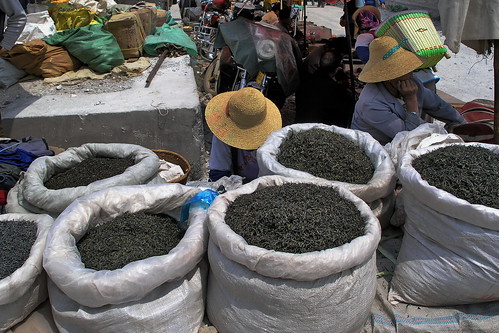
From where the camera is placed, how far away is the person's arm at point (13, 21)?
3073mm

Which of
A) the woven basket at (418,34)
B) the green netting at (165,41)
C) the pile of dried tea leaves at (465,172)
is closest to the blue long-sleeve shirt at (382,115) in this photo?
the woven basket at (418,34)

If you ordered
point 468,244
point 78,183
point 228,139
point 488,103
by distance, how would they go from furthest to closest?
point 488,103 < point 228,139 < point 78,183 < point 468,244

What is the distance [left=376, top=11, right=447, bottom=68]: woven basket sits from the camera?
2.22 meters

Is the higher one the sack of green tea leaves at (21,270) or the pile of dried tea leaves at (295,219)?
the pile of dried tea leaves at (295,219)

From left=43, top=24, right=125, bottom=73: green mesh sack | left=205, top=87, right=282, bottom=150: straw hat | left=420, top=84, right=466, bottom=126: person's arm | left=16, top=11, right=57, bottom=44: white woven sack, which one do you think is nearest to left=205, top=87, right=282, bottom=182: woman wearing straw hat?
left=205, top=87, right=282, bottom=150: straw hat

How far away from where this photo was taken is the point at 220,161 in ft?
8.21

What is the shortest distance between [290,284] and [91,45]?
372 centimetres

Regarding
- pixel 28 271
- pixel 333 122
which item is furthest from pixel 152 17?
pixel 28 271

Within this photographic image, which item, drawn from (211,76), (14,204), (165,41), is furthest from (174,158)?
(211,76)

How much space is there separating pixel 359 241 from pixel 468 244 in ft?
1.42

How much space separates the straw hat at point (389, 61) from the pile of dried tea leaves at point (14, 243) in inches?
73.6

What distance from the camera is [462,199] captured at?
1.46m

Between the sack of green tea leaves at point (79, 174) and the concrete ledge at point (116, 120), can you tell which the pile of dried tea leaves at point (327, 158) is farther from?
the concrete ledge at point (116, 120)

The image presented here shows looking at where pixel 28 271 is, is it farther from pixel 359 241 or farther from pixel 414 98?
pixel 414 98
